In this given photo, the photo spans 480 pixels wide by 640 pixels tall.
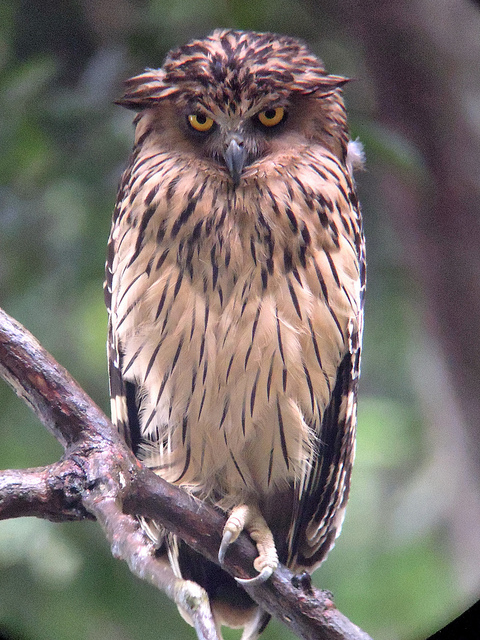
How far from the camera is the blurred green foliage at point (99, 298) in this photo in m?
1.15

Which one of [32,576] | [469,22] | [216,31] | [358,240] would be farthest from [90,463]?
[469,22]

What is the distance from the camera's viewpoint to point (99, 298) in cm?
128

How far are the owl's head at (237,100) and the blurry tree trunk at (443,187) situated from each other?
0.44ft

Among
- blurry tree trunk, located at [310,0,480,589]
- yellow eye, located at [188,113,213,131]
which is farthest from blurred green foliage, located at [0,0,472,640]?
yellow eye, located at [188,113,213,131]

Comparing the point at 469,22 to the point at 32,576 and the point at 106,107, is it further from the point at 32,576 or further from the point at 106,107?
the point at 32,576

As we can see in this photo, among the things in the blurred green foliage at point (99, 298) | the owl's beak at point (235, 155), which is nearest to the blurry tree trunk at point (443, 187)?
the blurred green foliage at point (99, 298)

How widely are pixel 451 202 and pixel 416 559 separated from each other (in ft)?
2.16

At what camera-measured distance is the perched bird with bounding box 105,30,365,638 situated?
3.62 ft

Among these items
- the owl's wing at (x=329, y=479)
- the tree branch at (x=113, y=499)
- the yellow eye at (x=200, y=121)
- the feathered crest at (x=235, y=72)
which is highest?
the feathered crest at (x=235, y=72)

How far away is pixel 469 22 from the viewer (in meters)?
1.18

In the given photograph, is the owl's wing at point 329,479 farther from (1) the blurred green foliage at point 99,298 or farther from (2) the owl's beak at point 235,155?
(2) the owl's beak at point 235,155

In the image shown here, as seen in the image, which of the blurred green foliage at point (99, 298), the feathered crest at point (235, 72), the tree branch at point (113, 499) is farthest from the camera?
the blurred green foliage at point (99, 298)

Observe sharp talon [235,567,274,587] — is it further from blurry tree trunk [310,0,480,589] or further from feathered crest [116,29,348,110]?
feathered crest [116,29,348,110]

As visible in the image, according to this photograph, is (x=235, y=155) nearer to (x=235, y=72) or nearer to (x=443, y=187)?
(x=235, y=72)
